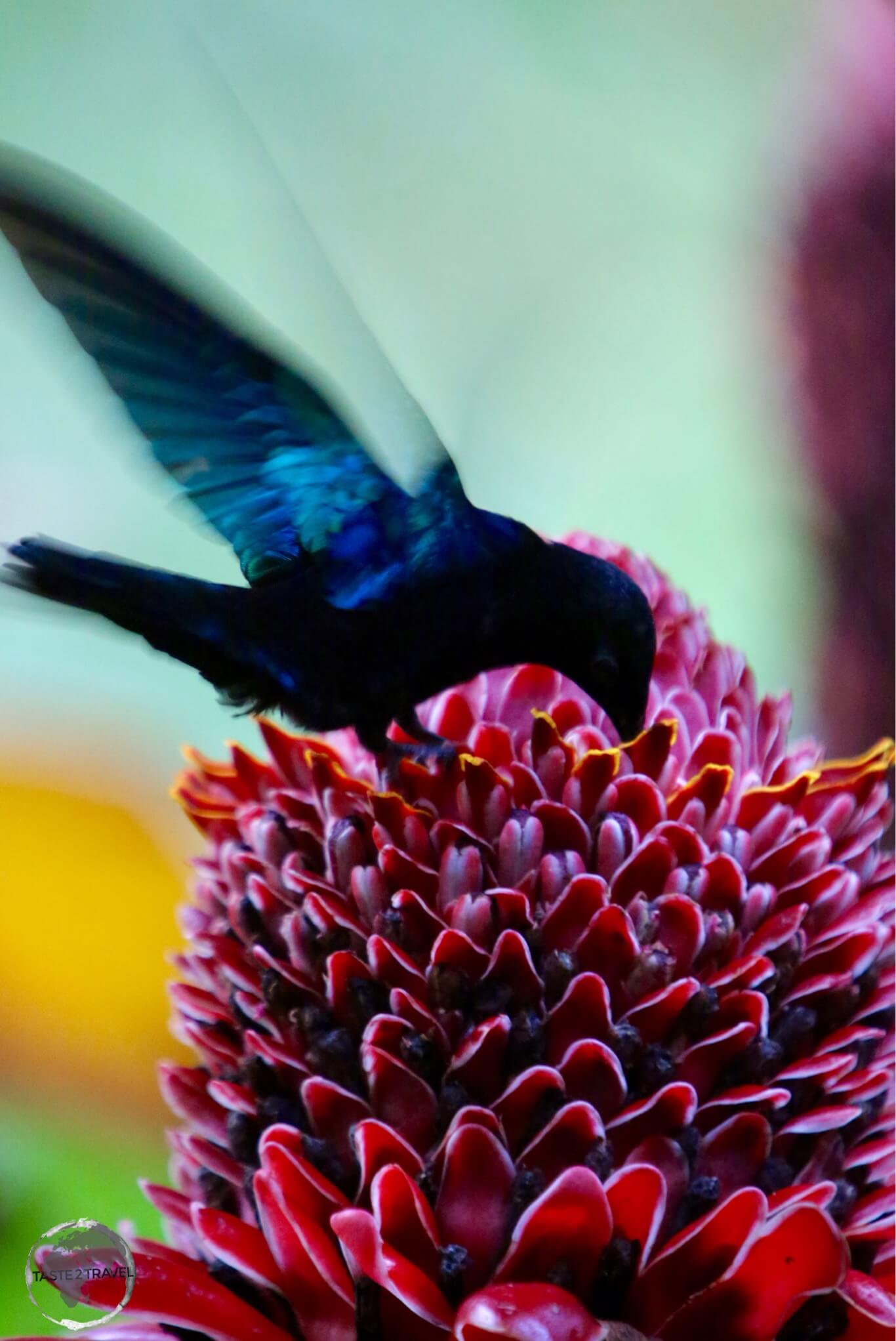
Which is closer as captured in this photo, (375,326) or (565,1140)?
(565,1140)

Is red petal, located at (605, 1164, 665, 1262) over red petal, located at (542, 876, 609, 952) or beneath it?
beneath

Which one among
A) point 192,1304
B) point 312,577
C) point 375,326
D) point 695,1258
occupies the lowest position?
point 192,1304

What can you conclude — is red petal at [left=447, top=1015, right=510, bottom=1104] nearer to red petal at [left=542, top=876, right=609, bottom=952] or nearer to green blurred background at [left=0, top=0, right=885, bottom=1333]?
red petal at [left=542, top=876, right=609, bottom=952]

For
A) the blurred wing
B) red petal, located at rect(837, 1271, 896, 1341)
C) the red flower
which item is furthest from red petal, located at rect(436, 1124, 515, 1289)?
the blurred wing

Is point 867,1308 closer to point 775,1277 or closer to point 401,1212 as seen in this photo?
point 775,1277

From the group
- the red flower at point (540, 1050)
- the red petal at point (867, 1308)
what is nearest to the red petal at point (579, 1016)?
the red flower at point (540, 1050)

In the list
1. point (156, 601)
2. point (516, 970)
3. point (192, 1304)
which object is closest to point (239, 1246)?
point (192, 1304)
